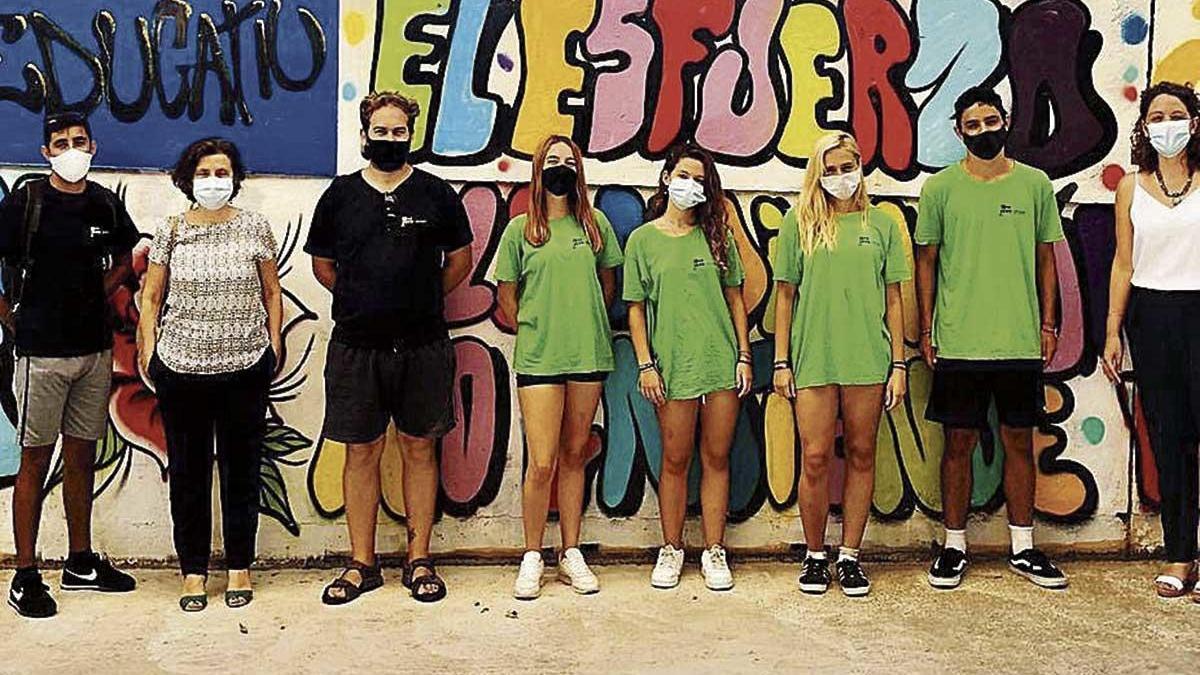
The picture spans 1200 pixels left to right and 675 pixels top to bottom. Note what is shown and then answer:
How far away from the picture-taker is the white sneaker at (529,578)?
217 inches

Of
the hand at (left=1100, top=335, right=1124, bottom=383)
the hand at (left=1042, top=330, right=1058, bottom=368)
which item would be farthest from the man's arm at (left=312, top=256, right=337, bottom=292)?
the hand at (left=1100, top=335, right=1124, bottom=383)

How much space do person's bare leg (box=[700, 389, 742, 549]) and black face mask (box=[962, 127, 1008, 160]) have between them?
1483 millimetres

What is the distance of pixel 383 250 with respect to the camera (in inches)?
211

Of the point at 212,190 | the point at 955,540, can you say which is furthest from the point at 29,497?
the point at 955,540

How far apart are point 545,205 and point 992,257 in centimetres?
194

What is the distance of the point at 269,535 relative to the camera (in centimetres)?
600

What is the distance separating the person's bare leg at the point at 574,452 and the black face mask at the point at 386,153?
Answer: 1.18 meters

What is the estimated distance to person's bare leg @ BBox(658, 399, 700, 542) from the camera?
568 cm

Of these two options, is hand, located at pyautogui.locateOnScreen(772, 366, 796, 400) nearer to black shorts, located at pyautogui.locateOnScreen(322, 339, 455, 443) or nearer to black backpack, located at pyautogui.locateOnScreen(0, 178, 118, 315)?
black shorts, located at pyautogui.locateOnScreen(322, 339, 455, 443)

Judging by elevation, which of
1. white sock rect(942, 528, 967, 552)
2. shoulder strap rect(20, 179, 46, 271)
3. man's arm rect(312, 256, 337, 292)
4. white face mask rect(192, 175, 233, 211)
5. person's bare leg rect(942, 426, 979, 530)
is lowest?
white sock rect(942, 528, 967, 552)

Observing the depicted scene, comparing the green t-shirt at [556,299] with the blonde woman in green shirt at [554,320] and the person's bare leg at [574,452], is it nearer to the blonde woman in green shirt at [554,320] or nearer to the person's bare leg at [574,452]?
the blonde woman in green shirt at [554,320]

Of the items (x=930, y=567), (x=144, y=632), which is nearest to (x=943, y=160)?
(x=930, y=567)

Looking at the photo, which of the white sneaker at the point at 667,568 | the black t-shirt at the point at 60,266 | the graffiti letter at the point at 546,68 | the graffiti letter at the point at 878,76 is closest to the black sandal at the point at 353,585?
the white sneaker at the point at 667,568

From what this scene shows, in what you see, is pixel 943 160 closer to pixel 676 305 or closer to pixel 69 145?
pixel 676 305
